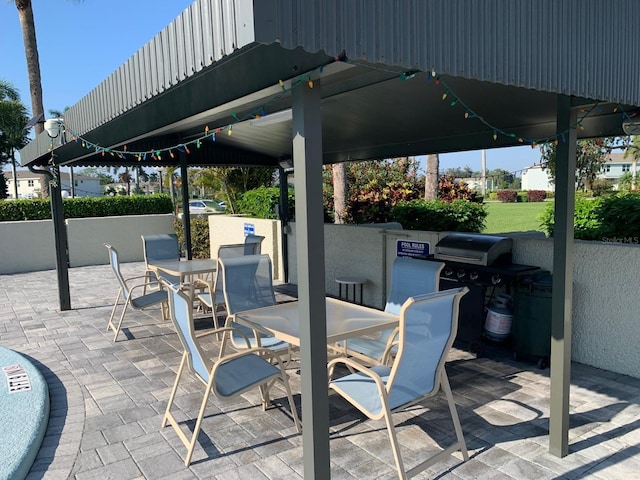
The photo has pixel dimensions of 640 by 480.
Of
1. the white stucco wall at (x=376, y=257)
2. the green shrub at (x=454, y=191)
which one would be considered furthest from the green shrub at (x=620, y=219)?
the green shrub at (x=454, y=191)

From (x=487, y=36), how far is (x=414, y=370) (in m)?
1.77

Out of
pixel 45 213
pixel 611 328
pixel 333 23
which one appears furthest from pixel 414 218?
pixel 45 213

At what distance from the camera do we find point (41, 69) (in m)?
13.0

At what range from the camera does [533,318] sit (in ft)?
14.0

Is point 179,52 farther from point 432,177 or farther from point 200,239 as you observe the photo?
point 432,177

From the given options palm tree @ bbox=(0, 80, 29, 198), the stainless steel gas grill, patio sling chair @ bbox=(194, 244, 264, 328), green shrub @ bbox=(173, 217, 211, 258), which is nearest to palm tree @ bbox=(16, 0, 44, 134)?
green shrub @ bbox=(173, 217, 211, 258)

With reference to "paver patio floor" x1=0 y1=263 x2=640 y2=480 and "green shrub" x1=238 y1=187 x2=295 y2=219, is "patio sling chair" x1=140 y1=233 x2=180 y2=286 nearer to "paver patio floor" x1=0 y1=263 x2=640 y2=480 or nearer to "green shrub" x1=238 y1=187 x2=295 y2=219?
"paver patio floor" x1=0 y1=263 x2=640 y2=480

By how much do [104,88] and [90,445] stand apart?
259 centimetres

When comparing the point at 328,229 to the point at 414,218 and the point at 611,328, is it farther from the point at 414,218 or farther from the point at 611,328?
the point at 611,328

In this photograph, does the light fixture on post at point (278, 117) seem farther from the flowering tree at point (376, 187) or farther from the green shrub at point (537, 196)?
the green shrub at point (537, 196)

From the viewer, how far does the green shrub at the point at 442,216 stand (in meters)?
7.93

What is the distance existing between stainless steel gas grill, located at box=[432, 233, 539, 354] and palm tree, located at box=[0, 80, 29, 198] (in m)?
32.0

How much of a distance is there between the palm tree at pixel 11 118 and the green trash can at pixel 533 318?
32.7m

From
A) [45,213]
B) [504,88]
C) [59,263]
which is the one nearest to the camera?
[504,88]
